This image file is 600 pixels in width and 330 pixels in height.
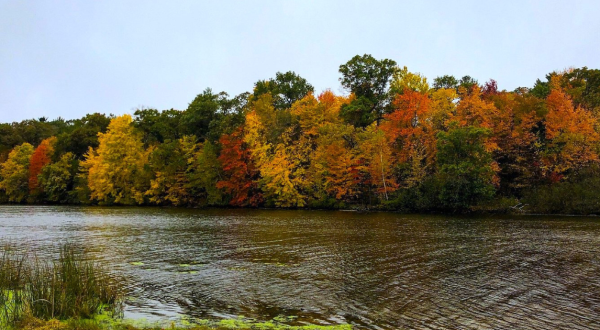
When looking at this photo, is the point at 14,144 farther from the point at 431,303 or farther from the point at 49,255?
the point at 431,303

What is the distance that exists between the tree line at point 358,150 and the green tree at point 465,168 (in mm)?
130

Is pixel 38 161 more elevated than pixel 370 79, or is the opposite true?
pixel 370 79

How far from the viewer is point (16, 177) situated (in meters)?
89.9

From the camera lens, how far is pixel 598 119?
1858 inches

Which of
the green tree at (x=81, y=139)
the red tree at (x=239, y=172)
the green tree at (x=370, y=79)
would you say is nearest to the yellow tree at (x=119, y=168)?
the green tree at (x=81, y=139)

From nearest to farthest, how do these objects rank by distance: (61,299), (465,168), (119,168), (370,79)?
(61,299), (465,168), (370,79), (119,168)

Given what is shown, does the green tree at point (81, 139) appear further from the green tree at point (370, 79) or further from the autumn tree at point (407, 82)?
the autumn tree at point (407, 82)

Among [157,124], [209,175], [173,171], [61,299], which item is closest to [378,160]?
[209,175]

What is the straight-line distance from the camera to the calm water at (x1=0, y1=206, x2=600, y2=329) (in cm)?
1127

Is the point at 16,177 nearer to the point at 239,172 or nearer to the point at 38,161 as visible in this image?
the point at 38,161

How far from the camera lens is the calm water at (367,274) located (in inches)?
444

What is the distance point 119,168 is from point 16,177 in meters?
31.1

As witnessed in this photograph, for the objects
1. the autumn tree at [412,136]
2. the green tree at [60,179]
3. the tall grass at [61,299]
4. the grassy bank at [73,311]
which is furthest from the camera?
the green tree at [60,179]

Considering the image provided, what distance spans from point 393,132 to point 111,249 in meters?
39.6
